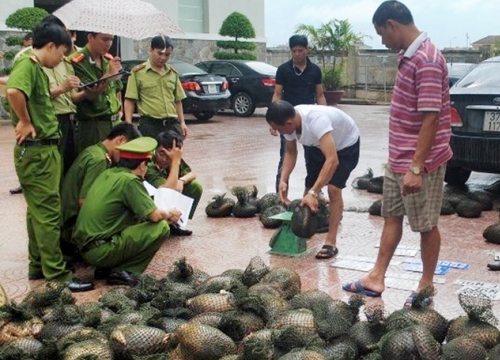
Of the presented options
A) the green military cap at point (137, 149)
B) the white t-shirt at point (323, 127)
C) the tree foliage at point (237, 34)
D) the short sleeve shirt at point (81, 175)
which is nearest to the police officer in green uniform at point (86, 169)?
the short sleeve shirt at point (81, 175)

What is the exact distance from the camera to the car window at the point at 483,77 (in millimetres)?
8508

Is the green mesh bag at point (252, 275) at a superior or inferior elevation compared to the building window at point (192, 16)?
inferior

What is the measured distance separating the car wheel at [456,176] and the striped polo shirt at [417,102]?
4221mm

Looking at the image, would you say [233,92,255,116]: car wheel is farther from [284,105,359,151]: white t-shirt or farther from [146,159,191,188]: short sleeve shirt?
[284,105,359,151]: white t-shirt

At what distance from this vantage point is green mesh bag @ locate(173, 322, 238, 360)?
4.13 metres

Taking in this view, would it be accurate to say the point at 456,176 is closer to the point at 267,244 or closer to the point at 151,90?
the point at 267,244

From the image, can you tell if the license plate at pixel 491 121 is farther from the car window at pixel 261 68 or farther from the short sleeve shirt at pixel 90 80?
the car window at pixel 261 68

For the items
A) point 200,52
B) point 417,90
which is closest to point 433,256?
point 417,90

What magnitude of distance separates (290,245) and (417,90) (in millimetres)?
2198

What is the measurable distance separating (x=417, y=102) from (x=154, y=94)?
3.54 meters

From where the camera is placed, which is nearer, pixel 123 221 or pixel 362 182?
pixel 123 221

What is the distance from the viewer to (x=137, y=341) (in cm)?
419

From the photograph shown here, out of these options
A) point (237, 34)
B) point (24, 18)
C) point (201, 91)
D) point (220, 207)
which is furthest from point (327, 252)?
point (237, 34)

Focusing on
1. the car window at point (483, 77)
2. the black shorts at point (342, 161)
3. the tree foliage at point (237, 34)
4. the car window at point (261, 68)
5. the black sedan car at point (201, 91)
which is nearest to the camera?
the black shorts at point (342, 161)
